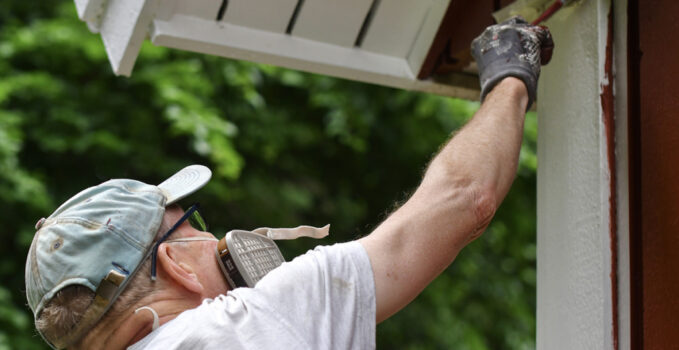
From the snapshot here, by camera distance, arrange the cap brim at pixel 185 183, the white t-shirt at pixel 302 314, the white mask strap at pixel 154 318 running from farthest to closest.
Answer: the cap brim at pixel 185 183 → the white mask strap at pixel 154 318 → the white t-shirt at pixel 302 314

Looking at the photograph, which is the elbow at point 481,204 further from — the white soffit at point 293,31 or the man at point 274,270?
the white soffit at point 293,31

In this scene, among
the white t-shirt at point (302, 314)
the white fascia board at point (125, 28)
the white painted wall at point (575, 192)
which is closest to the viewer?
the white t-shirt at point (302, 314)

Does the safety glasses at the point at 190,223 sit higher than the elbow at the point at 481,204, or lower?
lower

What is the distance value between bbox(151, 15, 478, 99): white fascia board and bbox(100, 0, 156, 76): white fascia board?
0.04m

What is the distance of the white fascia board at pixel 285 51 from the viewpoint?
6.13 feet

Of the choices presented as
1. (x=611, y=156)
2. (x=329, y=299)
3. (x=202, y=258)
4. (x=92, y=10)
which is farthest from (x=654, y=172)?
(x=92, y=10)

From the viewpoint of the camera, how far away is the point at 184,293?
144 centimetres

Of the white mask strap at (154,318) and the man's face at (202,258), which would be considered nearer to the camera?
the white mask strap at (154,318)

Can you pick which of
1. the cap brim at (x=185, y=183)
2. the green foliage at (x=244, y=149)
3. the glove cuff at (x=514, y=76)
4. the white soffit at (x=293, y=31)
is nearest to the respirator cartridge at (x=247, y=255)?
the cap brim at (x=185, y=183)

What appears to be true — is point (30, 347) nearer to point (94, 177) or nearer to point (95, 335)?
point (94, 177)

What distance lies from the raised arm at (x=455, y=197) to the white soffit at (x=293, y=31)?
1.95ft

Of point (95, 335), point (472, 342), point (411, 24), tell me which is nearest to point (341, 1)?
point (411, 24)

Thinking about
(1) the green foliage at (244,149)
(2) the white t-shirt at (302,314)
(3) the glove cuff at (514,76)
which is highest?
(3) the glove cuff at (514,76)

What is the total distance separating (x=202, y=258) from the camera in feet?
4.99
